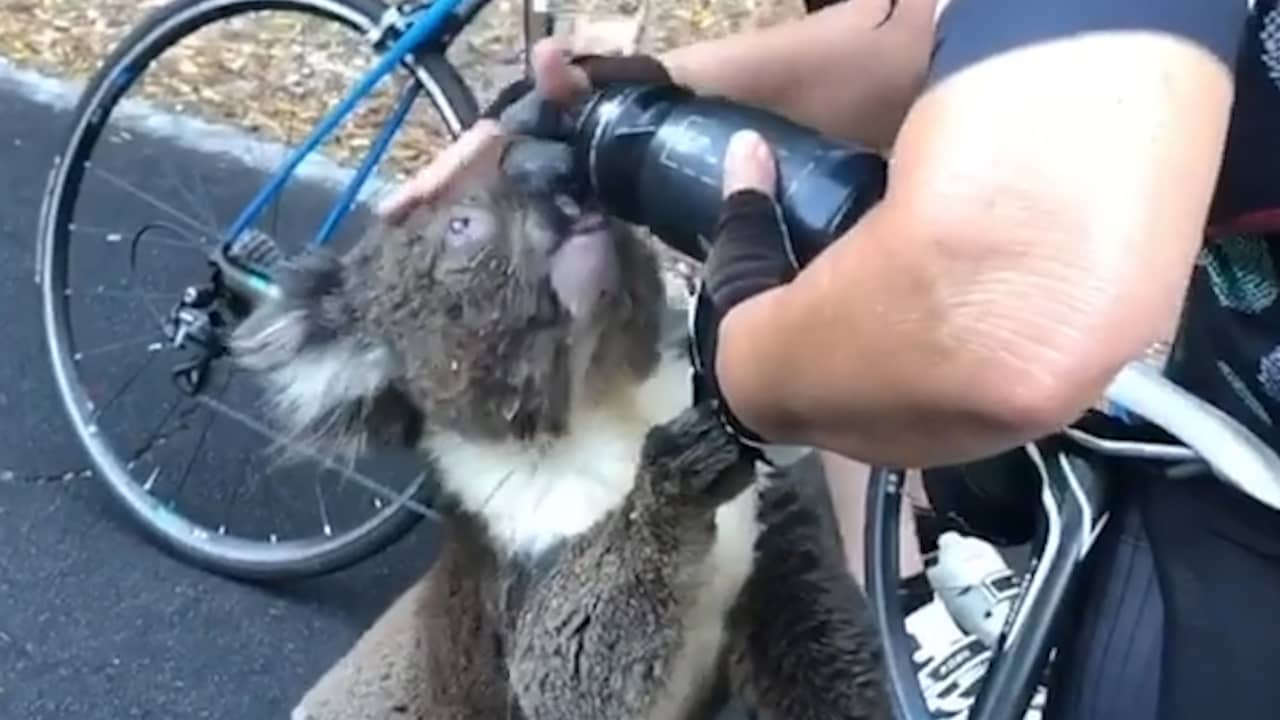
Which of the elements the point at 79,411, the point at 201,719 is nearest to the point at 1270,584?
the point at 201,719

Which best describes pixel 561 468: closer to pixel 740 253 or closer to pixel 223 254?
pixel 740 253

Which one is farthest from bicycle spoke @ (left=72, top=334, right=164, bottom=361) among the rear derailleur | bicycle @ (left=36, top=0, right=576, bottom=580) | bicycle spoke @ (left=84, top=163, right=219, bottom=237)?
the rear derailleur

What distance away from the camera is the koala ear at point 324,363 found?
6.06ft

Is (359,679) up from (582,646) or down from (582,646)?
down

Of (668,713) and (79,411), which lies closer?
(668,713)

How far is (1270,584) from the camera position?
123cm

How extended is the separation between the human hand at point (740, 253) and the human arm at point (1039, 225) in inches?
7.1

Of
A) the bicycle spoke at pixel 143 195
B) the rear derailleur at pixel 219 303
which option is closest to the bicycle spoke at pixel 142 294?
the bicycle spoke at pixel 143 195

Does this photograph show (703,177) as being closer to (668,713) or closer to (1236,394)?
(1236,394)

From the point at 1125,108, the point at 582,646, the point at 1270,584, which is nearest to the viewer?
the point at 1125,108

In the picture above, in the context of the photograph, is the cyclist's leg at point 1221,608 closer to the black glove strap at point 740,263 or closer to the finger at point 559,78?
the black glove strap at point 740,263

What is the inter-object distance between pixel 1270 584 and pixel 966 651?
1059mm

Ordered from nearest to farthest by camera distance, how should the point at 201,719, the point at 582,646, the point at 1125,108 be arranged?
the point at 1125,108 < the point at 582,646 < the point at 201,719

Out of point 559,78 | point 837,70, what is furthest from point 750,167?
point 837,70
